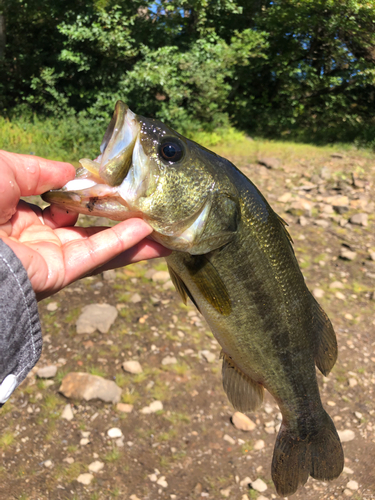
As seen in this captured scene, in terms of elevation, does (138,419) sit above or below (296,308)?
below

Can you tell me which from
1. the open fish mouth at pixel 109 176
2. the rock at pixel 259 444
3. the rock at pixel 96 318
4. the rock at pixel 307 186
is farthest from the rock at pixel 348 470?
the rock at pixel 307 186

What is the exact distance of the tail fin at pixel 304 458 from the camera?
88.9 inches

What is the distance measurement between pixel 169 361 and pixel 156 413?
0.63m

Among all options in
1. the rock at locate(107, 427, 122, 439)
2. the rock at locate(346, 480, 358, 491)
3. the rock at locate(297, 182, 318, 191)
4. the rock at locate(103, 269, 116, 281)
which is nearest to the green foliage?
the rock at locate(297, 182, 318, 191)

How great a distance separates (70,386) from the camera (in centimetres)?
377

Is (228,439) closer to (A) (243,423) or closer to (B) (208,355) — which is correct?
(A) (243,423)

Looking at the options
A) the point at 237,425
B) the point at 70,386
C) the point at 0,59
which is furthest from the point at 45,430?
the point at 0,59

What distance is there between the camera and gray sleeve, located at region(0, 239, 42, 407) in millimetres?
1613

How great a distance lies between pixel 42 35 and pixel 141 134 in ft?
40.8

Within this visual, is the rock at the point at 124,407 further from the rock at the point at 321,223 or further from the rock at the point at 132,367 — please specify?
the rock at the point at 321,223

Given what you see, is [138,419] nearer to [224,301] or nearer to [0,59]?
[224,301]

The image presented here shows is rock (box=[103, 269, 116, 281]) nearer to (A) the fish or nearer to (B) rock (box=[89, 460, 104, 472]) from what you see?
(B) rock (box=[89, 460, 104, 472])

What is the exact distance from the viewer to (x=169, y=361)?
4.27 m

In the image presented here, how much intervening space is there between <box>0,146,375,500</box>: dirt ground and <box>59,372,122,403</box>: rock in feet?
0.22
